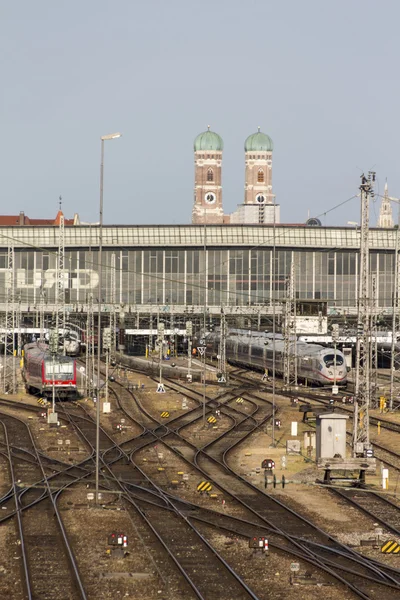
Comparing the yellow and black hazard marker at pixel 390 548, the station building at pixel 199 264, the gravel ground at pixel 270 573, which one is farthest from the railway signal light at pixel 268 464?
the station building at pixel 199 264

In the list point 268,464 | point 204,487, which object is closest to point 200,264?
point 268,464

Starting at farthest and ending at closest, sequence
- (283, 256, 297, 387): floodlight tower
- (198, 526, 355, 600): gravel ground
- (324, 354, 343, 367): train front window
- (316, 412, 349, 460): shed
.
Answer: (324, 354, 343, 367): train front window
(283, 256, 297, 387): floodlight tower
(316, 412, 349, 460): shed
(198, 526, 355, 600): gravel ground

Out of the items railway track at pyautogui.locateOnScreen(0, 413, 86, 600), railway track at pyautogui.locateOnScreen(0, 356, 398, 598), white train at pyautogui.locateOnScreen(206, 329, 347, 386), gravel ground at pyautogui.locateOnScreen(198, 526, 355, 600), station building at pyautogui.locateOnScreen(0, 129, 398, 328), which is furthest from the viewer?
station building at pyautogui.locateOnScreen(0, 129, 398, 328)

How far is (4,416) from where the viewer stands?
2162 inches

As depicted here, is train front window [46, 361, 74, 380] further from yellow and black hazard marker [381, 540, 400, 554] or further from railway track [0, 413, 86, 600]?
yellow and black hazard marker [381, 540, 400, 554]

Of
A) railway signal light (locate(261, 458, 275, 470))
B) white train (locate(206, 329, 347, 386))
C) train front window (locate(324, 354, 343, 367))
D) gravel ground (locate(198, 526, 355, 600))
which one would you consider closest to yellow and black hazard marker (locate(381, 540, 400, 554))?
gravel ground (locate(198, 526, 355, 600))

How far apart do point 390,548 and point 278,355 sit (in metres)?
56.5

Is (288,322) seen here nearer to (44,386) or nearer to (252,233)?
(44,386)

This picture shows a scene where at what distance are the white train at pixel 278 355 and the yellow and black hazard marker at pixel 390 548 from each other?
104 feet

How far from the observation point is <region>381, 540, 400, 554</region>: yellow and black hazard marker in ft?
80.4

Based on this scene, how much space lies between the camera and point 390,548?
80.7 ft

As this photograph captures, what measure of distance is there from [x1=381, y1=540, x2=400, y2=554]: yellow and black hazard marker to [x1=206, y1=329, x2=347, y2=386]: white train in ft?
104

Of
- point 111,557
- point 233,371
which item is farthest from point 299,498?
point 233,371

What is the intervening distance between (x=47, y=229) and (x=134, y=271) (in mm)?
13741
